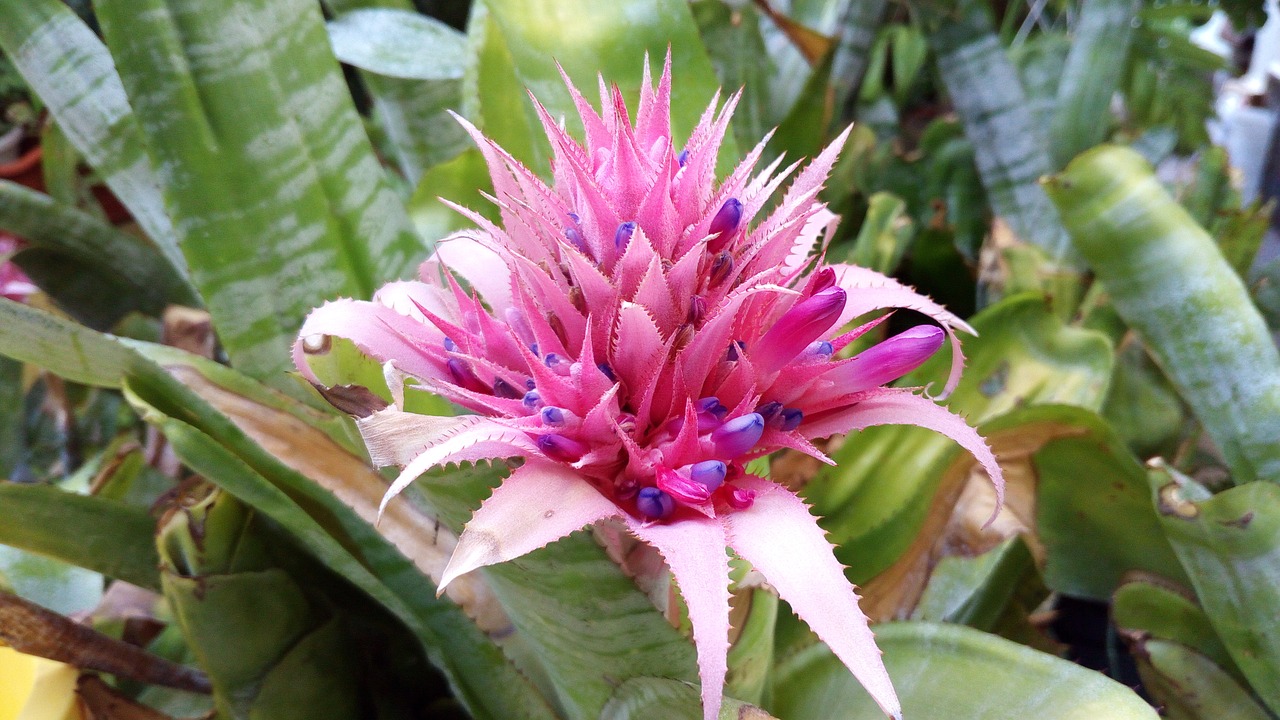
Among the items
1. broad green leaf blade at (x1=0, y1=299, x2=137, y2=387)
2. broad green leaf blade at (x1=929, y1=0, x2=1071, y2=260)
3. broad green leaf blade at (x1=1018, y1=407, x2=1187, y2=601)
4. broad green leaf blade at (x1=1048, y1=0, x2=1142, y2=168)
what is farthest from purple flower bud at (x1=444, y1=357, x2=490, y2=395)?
broad green leaf blade at (x1=1048, y1=0, x2=1142, y2=168)

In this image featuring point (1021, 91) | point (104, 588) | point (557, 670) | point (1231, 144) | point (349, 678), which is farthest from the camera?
point (1231, 144)

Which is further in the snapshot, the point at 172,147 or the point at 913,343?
the point at 172,147

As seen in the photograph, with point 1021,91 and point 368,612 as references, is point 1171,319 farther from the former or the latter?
point 368,612

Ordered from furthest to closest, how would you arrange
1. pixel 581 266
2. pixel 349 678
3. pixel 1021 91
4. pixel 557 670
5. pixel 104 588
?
pixel 1021 91
pixel 104 588
pixel 349 678
pixel 557 670
pixel 581 266

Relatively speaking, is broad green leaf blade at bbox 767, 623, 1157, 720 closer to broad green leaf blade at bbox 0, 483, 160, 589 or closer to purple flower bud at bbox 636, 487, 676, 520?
purple flower bud at bbox 636, 487, 676, 520

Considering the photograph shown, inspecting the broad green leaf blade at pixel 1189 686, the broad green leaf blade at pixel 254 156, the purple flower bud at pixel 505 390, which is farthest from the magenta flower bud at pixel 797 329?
the broad green leaf blade at pixel 1189 686

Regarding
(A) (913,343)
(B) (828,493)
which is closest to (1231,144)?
(B) (828,493)

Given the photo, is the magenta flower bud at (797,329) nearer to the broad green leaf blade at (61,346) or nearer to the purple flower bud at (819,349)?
the purple flower bud at (819,349)
